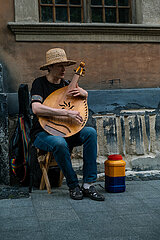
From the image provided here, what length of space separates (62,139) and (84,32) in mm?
2112

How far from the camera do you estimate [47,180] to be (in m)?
3.98

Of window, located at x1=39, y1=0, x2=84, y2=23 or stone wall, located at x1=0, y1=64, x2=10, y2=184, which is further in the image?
window, located at x1=39, y1=0, x2=84, y2=23

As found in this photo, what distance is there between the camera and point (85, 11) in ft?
18.1

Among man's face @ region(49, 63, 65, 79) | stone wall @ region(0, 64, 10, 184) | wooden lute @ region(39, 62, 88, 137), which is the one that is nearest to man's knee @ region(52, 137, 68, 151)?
wooden lute @ region(39, 62, 88, 137)

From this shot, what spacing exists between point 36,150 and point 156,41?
2.58 metres

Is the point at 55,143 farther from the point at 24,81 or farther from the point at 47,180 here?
the point at 24,81

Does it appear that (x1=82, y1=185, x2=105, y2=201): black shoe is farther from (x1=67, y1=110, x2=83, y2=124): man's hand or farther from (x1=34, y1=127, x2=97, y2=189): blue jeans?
(x1=67, y1=110, x2=83, y2=124): man's hand

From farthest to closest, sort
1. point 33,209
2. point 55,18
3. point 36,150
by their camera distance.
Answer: point 55,18, point 36,150, point 33,209

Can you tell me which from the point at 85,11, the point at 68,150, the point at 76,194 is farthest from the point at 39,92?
the point at 85,11

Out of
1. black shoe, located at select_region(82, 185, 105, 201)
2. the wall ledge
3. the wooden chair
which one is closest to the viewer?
black shoe, located at select_region(82, 185, 105, 201)

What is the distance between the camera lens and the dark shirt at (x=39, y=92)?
156 inches

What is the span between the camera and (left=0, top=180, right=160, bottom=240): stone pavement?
258cm

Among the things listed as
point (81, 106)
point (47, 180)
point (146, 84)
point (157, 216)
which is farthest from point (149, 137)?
point (157, 216)

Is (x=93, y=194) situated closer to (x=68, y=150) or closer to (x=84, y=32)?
(x=68, y=150)
